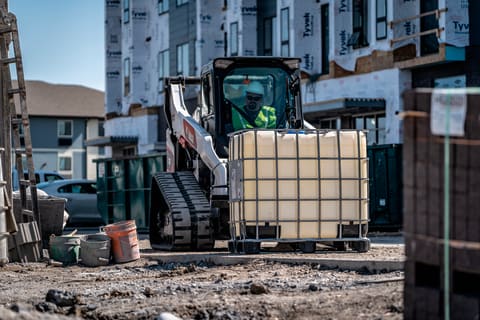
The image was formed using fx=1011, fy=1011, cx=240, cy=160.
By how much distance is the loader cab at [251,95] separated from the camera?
16.8m

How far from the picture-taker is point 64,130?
80.4 metres

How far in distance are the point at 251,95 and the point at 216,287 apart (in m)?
6.09

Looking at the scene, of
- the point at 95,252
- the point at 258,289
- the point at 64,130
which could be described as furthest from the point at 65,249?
the point at 64,130

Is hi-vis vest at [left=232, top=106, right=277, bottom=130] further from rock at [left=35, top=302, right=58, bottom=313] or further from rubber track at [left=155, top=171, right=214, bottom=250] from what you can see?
rock at [left=35, top=302, right=58, bottom=313]

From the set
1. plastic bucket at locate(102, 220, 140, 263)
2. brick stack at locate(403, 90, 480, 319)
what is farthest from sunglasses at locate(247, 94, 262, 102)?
brick stack at locate(403, 90, 480, 319)

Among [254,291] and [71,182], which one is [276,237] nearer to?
[254,291]

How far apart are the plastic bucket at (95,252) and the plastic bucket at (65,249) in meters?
0.50

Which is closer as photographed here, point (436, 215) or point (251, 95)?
point (436, 215)

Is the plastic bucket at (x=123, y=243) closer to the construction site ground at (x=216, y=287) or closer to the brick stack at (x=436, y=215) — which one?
the construction site ground at (x=216, y=287)

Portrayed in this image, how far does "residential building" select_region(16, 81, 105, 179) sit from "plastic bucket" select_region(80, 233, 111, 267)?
2403 inches

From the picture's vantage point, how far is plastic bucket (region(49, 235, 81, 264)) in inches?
648

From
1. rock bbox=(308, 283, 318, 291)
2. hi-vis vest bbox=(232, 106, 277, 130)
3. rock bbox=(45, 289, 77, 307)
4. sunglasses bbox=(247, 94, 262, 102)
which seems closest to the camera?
rock bbox=(45, 289, 77, 307)

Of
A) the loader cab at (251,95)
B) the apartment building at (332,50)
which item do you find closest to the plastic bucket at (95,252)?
the loader cab at (251,95)

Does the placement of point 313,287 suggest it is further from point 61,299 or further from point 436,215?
point 436,215
